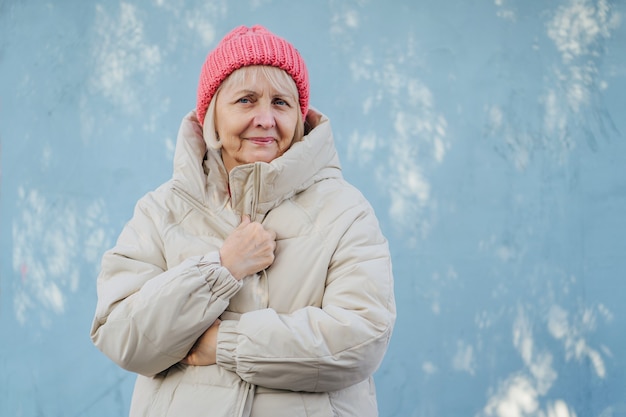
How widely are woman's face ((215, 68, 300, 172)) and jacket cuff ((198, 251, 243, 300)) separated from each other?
35 cm

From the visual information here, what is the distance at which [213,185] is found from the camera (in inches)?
A: 91.1

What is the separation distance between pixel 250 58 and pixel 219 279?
2.03 ft

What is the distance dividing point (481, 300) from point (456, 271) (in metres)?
0.17

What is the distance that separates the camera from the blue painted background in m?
3.68

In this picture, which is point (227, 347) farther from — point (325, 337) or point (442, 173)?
point (442, 173)

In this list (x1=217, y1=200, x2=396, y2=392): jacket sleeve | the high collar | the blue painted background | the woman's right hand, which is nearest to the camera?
(x1=217, y1=200, x2=396, y2=392): jacket sleeve

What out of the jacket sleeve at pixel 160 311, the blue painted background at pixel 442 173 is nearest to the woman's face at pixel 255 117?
the jacket sleeve at pixel 160 311

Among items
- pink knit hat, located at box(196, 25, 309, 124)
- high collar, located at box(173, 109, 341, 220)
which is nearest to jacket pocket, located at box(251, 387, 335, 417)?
high collar, located at box(173, 109, 341, 220)

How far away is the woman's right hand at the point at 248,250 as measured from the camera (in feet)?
6.86

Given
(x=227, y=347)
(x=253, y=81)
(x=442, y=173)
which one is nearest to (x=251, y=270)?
(x=227, y=347)

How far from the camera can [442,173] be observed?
12.2 feet

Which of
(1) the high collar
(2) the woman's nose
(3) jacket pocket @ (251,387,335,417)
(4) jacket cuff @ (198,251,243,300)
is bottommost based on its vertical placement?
(3) jacket pocket @ (251,387,335,417)

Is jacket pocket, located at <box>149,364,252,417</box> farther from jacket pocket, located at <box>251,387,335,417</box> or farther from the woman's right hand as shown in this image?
the woman's right hand

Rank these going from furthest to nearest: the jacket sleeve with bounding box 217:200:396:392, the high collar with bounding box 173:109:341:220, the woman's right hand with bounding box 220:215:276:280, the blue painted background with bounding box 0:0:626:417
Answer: the blue painted background with bounding box 0:0:626:417 → the high collar with bounding box 173:109:341:220 → the woman's right hand with bounding box 220:215:276:280 → the jacket sleeve with bounding box 217:200:396:392
